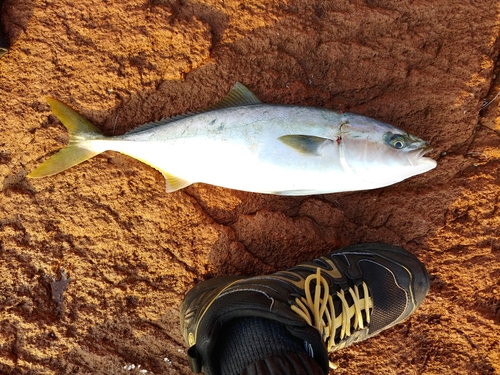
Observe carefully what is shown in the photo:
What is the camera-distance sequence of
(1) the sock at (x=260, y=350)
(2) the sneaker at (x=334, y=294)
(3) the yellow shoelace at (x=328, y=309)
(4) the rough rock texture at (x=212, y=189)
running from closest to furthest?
(1) the sock at (x=260, y=350) < (2) the sneaker at (x=334, y=294) < (3) the yellow shoelace at (x=328, y=309) < (4) the rough rock texture at (x=212, y=189)

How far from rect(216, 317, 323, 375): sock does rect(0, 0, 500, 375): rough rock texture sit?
0.63m

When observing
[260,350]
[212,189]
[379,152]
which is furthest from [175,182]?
[379,152]

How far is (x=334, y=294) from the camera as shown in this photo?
2.38 m

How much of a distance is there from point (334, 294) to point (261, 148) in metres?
1.02

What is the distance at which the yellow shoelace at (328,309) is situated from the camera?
2195mm

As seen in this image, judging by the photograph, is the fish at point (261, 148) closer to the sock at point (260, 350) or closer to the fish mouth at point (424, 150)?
the fish mouth at point (424, 150)

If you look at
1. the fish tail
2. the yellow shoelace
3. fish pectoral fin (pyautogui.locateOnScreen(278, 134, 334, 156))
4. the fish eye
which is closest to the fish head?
the fish eye

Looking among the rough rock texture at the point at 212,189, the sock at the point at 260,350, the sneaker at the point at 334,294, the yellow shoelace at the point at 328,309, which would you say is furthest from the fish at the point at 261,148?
the sock at the point at 260,350

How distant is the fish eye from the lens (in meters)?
2.24

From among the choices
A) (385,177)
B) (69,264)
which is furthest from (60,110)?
(385,177)

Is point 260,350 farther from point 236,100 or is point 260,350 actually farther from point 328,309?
point 236,100

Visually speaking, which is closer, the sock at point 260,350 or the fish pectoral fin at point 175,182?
the sock at point 260,350

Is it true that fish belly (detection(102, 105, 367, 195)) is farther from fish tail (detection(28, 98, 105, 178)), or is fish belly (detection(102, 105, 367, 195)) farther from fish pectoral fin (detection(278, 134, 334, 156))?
fish tail (detection(28, 98, 105, 178))

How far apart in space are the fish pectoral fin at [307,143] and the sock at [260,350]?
38.7 inches
